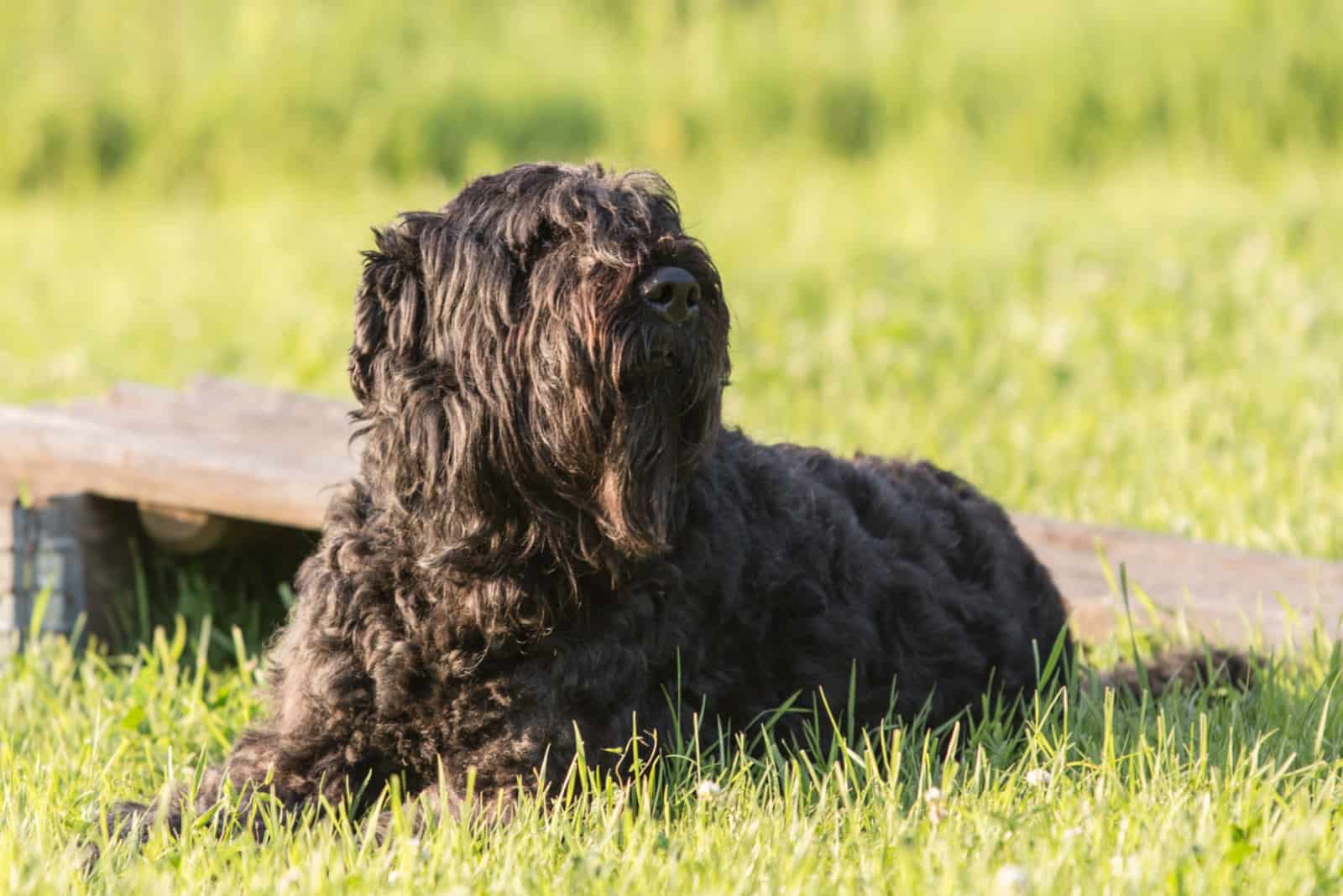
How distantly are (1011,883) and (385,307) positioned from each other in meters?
1.85

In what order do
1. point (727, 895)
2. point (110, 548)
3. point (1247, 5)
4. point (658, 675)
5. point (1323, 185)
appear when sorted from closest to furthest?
point (727, 895)
point (658, 675)
point (110, 548)
point (1323, 185)
point (1247, 5)

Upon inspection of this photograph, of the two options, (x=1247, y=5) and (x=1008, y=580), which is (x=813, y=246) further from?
(x=1008, y=580)

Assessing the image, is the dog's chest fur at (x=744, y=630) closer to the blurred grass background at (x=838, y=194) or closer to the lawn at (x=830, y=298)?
the lawn at (x=830, y=298)

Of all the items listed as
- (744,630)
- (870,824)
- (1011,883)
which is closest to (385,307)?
(744,630)

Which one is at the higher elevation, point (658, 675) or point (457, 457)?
point (457, 457)

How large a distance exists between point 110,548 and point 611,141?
33.8ft

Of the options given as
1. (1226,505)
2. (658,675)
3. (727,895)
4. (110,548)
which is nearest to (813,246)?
(1226,505)

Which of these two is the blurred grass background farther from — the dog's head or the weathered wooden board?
the dog's head

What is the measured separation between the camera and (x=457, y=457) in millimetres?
3518

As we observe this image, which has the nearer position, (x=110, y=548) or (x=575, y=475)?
(x=575, y=475)

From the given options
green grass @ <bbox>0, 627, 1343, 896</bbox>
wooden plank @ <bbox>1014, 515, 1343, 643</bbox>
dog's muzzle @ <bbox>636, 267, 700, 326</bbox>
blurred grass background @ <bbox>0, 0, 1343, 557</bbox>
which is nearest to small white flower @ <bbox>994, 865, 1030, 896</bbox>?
green grass @ <bbox>0, 627, 1343, 896</bbox>

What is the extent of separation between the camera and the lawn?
327 cm

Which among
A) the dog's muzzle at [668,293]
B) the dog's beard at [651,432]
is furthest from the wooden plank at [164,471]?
the dog's muzzle at [668,293]

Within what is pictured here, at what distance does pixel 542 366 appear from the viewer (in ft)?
11.4
